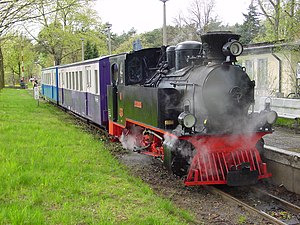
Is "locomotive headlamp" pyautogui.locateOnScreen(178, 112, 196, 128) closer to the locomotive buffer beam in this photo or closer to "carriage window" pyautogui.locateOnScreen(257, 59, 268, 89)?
the locomotive buffer beam

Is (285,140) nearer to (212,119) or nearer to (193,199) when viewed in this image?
(212,119)

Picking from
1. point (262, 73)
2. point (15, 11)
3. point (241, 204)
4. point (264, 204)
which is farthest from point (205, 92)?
point (262, 73)

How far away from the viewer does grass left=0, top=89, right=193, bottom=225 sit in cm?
464

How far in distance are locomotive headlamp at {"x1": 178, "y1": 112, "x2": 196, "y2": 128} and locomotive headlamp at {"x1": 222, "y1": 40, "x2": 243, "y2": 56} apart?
1346 millimetres

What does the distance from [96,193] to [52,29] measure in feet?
103

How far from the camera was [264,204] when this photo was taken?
6305mm

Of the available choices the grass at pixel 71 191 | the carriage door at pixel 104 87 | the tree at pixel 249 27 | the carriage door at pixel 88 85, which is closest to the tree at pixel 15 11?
the carriage door at pixel 88 85

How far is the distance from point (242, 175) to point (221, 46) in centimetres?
229

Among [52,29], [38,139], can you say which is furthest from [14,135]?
[52,29]

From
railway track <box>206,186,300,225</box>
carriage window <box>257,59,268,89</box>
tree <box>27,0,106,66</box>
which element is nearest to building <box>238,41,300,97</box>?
carriage window <box>257,59,268,89</box>

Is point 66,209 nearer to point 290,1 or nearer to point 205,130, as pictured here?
point 205,130

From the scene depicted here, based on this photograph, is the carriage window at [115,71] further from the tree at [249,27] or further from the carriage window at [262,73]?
the tree at [249,27]

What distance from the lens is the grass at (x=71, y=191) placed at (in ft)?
15.2

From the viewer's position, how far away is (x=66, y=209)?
15.9 feet
